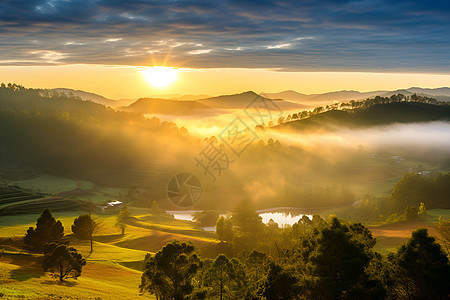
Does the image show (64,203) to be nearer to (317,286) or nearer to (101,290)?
(101,290)

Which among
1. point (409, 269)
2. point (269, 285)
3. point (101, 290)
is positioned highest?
point (409, 269)

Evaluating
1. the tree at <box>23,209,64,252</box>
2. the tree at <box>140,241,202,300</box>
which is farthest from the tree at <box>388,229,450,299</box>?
the tree at <box>23,209,64,252</box>

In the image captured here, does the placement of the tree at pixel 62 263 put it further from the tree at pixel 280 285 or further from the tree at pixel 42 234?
the tree at pixel 280 285

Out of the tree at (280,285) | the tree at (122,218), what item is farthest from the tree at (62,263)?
the tree at (122,218)

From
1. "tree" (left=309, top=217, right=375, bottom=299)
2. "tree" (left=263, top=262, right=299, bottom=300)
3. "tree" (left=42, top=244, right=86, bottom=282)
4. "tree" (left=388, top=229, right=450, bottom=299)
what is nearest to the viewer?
"tree" (left=388, top=229, right=450, bottom=299)

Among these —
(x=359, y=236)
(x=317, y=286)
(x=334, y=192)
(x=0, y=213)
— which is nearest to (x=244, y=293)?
(x=317, y=286)

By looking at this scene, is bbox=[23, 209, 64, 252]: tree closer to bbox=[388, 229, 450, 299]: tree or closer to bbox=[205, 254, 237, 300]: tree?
bbox=[205, 254, 237, 300]: tree
